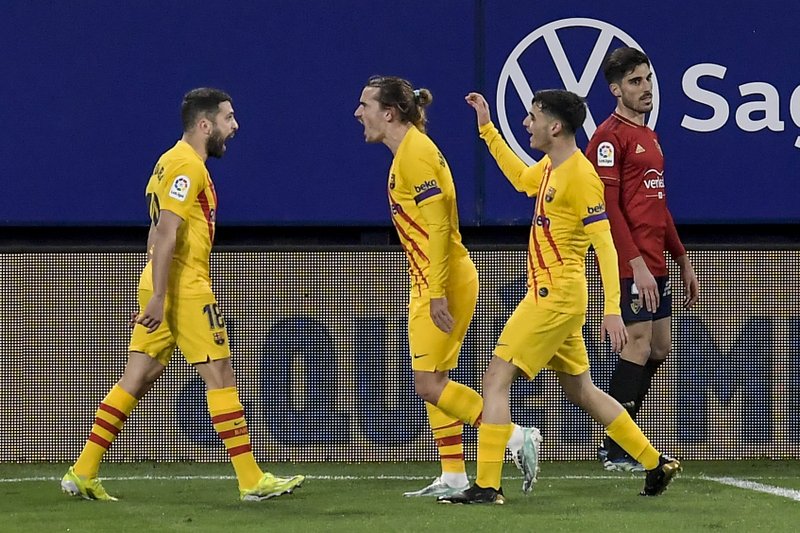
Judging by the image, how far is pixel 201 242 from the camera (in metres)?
6.61

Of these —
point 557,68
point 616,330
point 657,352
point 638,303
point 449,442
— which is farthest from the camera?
point 557,68

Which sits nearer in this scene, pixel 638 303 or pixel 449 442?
pixel 449 442

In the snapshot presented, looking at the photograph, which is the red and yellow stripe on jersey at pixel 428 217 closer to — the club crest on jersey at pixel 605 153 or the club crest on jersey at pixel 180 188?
the club crest on jersey at pixel 180 188

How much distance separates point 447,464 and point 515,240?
2877 millimetres

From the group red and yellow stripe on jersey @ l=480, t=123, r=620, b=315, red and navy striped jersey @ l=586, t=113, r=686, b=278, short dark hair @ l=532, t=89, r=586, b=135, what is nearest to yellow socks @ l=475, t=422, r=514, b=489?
A: red and yellow stripe on jersey @ l=480, t=123, r=620, b=315

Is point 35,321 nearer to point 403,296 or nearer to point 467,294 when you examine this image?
point 403,296

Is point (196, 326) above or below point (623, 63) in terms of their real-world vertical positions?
below

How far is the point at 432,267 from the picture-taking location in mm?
6395

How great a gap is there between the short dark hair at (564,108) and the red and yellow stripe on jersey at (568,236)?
13 cm

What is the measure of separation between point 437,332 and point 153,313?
3.71ft

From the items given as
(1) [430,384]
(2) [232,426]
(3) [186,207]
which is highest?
(3) [186,207]

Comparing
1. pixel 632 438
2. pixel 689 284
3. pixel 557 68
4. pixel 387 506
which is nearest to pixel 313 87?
pixel 557 68

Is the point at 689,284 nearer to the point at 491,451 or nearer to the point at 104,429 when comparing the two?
the point at 491,451

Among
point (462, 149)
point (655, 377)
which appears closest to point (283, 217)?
point (462, 149)
